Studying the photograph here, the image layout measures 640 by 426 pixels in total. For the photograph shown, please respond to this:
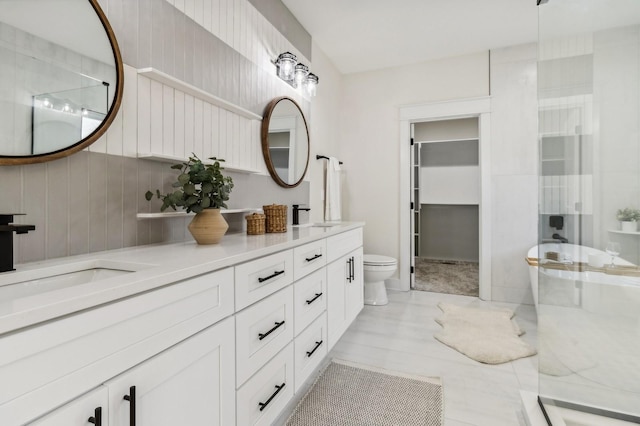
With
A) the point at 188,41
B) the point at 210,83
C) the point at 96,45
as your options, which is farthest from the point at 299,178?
the point at 96,45

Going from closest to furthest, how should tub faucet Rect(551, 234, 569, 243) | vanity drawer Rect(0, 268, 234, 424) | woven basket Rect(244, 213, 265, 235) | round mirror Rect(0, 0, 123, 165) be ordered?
vanity drawer Rect(0, 268, 234, 424), round mirror Rect(0, 0, 123, 165), tub faucet Rect(551, 234, 569, 243), woven basket Rect(244, 213, 265, 235)

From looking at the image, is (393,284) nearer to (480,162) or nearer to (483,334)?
(483,334)

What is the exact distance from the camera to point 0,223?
84 centimetres

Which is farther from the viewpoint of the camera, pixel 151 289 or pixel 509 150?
pixel 509 150

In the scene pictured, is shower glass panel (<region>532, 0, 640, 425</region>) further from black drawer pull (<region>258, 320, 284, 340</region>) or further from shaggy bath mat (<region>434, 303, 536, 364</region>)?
black drawer pull (<region>258, 320, 284, 340</region>)

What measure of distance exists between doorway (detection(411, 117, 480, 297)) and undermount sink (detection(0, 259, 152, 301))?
4.40 metres

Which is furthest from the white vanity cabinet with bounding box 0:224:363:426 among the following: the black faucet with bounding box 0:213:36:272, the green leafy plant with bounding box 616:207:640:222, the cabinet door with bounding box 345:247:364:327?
the green leafy plant with bounding box 616:207:640:222

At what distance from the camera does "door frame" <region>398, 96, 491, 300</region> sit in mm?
3420

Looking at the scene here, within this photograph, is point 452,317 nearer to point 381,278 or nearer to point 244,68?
point 381,278

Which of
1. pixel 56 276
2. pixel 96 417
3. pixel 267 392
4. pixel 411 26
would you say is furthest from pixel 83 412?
pixel 411 26

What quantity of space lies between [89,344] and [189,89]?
1.22 metres

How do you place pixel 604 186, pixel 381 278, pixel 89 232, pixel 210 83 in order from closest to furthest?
pixel 89 232 → pixel 604 186 → pixel 210 83 → pixel 381 278

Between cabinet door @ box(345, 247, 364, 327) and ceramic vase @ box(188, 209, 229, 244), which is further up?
ceramic vase @ box(188, 209, 229, 244)

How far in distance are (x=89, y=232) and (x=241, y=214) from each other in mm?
943
